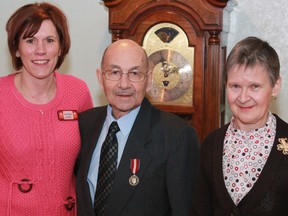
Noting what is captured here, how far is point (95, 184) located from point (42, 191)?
0.95ft

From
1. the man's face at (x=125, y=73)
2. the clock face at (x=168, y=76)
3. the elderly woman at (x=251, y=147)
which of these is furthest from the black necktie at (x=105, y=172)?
the clock face at (x=168, y=76)

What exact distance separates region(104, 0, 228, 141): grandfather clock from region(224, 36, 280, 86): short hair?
36.5 inches

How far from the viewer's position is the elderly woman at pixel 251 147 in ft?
5.64

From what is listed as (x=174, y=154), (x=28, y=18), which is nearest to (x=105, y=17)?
(x=28, y=18)

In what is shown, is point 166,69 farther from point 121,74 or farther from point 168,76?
point 121,74

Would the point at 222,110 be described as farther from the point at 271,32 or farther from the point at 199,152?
the point at 199,152

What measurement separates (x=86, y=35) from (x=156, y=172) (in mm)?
1752

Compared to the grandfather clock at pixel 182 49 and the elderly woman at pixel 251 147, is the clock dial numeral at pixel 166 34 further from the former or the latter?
the elderly woman at pixel 251 147

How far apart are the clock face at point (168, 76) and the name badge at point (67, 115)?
0.60 m

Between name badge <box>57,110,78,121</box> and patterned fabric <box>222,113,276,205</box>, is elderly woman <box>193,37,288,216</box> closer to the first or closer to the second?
patterned fabric <box>222,113,276,205</box>

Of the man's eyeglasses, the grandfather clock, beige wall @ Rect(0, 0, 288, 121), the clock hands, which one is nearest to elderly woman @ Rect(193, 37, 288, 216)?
the man's eyeglasses

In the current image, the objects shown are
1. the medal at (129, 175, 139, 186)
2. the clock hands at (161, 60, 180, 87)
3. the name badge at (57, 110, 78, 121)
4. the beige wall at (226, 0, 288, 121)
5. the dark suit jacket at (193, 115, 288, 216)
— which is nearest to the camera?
the dark suit jacket at (193, 115, 288, 216)

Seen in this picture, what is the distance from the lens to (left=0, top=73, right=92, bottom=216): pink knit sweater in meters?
2.21

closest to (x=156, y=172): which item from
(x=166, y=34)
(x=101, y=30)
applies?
(x=166, y=34)
